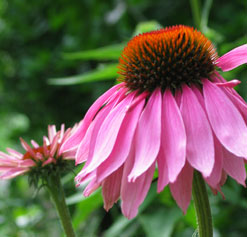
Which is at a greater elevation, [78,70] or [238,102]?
[78,70]

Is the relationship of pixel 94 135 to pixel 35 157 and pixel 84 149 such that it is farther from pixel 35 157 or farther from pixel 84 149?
pixel 35 157

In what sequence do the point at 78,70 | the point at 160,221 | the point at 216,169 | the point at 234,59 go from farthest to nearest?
the point at 78,70
the point at 160,221
the point at 234,59
the point at 216,169

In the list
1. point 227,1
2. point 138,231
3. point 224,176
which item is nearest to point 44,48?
point 227,1

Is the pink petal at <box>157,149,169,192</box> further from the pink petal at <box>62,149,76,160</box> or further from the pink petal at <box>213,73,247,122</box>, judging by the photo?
the pink petal at <box>62,149,76,160</box>

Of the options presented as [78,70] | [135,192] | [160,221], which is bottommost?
[160,221]

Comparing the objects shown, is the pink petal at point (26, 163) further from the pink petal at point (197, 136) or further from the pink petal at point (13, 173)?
the pink petal at point (197, 136)

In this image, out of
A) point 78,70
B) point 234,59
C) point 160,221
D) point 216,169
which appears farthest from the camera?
point 78,70

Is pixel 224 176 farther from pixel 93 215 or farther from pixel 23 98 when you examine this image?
pixel 23 98

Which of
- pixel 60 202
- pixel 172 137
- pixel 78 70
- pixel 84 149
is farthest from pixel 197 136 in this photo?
pixel 78 70
